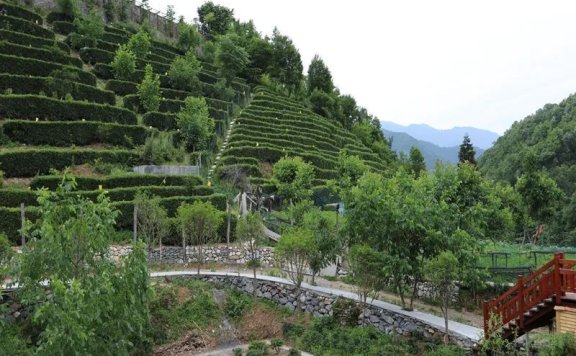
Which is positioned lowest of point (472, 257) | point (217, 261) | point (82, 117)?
point (217, 261)

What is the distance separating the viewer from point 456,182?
64.2 feet

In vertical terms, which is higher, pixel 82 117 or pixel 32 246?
pixel 82 117

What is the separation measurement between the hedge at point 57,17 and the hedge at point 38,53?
11703 mm

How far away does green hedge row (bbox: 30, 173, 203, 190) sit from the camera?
76.1ft

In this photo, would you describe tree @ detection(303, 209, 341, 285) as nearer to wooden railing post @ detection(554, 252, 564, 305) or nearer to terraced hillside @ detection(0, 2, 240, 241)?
terraced hillside @ detection(0, 2, 240, 241)

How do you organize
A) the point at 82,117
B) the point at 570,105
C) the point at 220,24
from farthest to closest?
the point at 220,24
the point at 570,105
the point at 82,117

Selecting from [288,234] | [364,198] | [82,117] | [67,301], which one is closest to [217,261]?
[288,234]

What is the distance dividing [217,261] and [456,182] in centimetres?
1027

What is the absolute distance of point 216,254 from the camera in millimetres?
23328

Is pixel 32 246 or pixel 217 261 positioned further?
pixel 217 261

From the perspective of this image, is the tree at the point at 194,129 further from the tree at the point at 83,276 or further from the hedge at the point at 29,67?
the tree at the point at 83,276

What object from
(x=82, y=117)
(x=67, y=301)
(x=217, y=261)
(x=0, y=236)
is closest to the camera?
(x=67, y=301)

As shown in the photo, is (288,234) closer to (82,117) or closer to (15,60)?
(82,117)

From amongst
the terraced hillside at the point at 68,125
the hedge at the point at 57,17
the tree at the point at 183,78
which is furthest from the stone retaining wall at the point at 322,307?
the hedge at the point at 57,17
